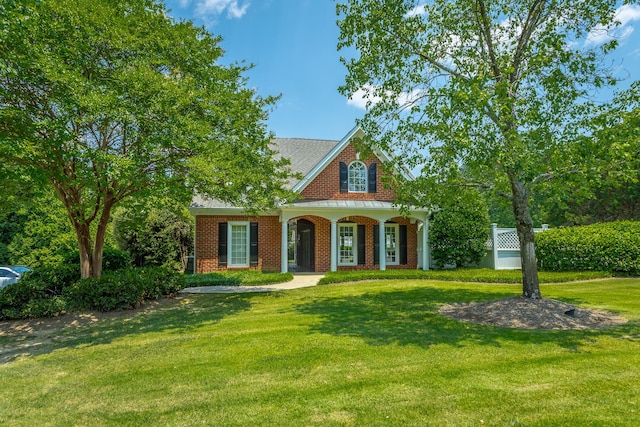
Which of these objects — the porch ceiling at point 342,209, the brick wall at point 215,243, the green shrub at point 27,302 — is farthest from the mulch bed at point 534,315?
the brick wall at point 215,243

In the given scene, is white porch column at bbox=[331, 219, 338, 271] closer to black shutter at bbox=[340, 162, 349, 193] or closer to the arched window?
black shutter at bbox=[340, 162, 349, 193]

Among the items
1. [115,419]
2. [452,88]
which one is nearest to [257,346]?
[115,419]

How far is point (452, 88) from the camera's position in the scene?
6660mm

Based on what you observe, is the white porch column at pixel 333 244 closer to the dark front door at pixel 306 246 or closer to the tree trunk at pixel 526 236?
the dark front door at pixel 306 246

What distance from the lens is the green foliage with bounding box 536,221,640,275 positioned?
1352 centimetres

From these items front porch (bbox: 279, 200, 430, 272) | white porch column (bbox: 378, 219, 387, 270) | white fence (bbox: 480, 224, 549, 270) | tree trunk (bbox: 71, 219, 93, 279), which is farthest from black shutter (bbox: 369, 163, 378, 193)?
tree trunk (bbox: 71, 219, 93, 279)

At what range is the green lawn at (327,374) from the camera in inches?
148

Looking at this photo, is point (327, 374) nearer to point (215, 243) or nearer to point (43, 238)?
point (215, 243)

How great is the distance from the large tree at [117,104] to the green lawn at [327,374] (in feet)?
10.4

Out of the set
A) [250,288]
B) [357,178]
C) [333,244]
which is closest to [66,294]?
[250,288]

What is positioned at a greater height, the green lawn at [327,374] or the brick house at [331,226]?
the brick house at [331,226]

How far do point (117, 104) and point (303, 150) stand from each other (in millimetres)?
13706

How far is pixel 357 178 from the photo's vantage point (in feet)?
57.0

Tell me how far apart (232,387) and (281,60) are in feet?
32.1
